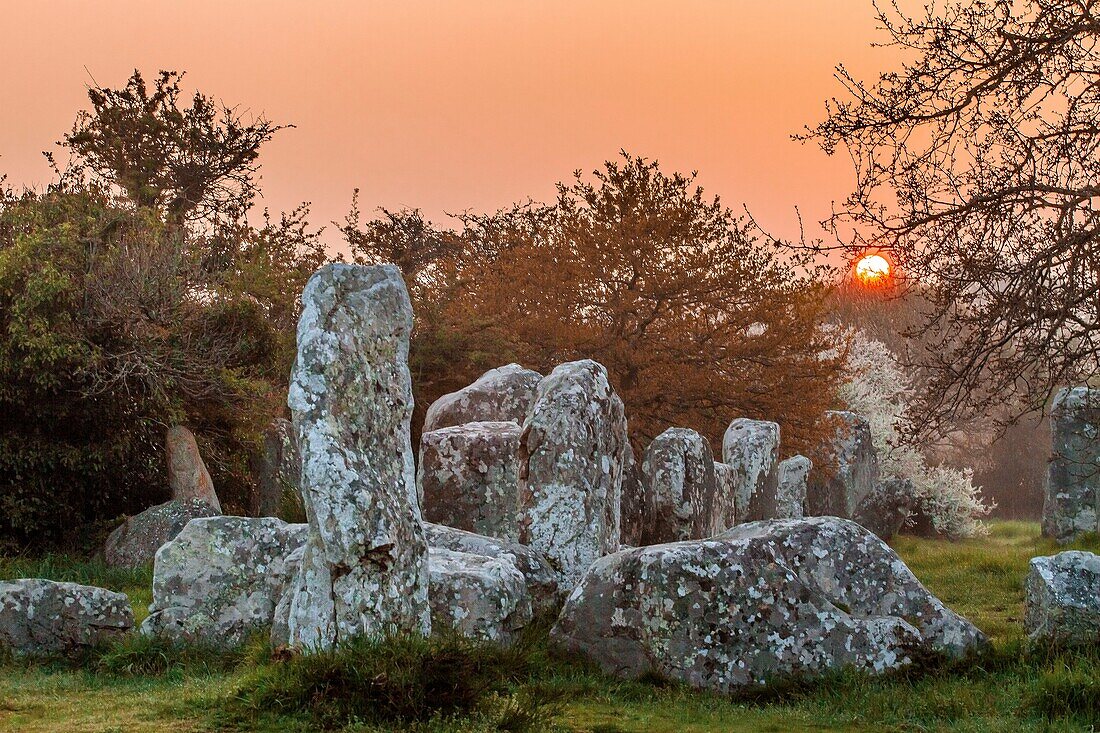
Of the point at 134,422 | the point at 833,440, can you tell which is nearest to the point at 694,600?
the point at 134,422

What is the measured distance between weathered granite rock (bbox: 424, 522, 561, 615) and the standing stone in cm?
277

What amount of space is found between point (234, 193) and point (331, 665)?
33.6 m

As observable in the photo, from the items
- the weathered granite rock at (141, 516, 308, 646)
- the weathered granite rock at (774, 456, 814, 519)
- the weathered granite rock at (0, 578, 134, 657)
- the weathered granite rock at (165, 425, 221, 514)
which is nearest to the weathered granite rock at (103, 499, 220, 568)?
the weathered granite rock at (165, 425, 221, 514)

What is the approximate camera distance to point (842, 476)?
94.6ft

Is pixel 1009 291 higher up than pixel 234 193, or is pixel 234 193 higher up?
pixel 234 193

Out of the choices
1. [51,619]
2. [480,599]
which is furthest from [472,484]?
[51,619]

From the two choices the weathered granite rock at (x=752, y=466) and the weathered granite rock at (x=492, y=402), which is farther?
the weathered granite rock at (x=752, y=466)

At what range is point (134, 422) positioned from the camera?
69.6 ft

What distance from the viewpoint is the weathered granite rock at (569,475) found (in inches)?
506

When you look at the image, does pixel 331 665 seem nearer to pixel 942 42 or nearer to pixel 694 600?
pixel 694 600

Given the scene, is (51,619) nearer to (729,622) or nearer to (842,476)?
(729,622)

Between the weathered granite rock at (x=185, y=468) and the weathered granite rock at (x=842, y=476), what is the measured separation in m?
14.0

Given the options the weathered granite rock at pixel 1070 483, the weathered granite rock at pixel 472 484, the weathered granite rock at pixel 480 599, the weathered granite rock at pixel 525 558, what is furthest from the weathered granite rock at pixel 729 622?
the weathered granite rock at pixel 1070 483

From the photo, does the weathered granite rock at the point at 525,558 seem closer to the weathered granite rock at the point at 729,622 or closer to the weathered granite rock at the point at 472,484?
the weathered granite rock at the point at 729,622
